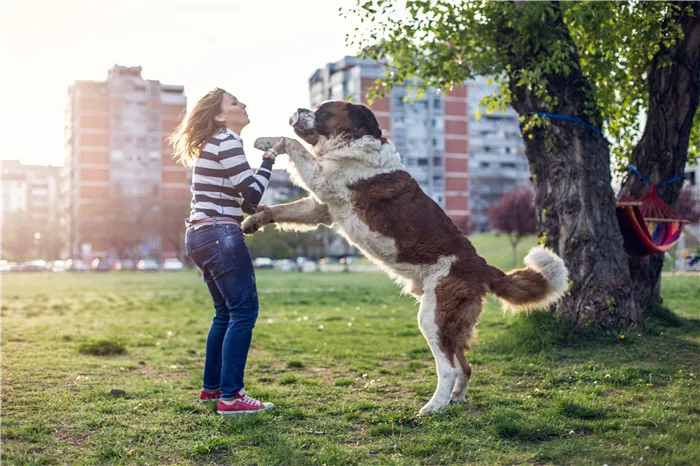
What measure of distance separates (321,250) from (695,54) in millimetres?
73549

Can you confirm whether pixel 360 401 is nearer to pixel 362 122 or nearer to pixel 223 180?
pixel 223 180

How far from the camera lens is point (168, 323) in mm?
11359

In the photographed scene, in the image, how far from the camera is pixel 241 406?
15.5ft

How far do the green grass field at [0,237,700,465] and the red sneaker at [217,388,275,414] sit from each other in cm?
10

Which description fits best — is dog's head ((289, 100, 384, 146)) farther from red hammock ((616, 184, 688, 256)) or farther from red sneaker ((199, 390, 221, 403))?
red hammock ((616, 184, 688, 256))

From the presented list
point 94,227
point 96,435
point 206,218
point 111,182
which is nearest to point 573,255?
point 206,218

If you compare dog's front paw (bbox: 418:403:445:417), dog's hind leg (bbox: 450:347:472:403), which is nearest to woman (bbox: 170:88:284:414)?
dog's front paw (bbox: 418:403:445:417)

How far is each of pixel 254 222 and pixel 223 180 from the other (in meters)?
0.53

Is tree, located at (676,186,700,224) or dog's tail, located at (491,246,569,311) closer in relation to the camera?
dog's tail, located at (491,246,569,311)

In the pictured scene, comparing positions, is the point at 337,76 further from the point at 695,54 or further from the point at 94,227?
the point at 695,54

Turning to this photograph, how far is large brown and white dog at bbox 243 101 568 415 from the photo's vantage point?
475 cm

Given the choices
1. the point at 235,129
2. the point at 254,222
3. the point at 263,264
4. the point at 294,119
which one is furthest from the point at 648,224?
the point at 263,264

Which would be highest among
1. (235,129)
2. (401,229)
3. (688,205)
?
(688,205)

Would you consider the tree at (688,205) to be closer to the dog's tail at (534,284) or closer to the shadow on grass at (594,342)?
the shadow on grass at (594,342)
